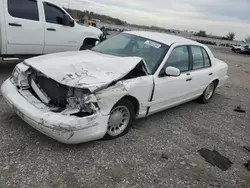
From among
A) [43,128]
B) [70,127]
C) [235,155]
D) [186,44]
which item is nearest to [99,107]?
[70,127]

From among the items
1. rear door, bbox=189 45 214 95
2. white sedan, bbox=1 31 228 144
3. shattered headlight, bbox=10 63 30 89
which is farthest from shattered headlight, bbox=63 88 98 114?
rear door, bbox=189 45 214 95

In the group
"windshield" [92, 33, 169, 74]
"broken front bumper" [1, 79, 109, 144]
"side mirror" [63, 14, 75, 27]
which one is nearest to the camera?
"broken front bumper" [1, 79, 109, 144]

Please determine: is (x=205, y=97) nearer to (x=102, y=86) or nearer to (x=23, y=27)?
(x=102, y=86)

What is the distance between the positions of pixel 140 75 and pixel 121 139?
1027mm

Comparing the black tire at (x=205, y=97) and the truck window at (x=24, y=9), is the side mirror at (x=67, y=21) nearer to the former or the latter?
the truck window at (x=24, y=9)

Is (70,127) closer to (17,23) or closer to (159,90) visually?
(159,90)

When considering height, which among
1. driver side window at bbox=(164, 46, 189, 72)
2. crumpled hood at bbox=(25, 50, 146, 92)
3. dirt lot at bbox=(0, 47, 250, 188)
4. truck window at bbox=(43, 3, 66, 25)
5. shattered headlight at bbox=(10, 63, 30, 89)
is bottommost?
dirt lot at bbox=(0, 47, 250, 188)

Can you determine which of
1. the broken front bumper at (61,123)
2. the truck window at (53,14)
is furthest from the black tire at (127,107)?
the truck window at (53,14)

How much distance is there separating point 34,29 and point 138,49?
10.5 ft

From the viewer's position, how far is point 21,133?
12.5ft

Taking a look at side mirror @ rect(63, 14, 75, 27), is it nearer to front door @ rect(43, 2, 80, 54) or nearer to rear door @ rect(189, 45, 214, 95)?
Result: front door @ rect(43, 2, 80, 54)

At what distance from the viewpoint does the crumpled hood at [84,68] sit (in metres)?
3.46

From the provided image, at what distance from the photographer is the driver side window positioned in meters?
4.78

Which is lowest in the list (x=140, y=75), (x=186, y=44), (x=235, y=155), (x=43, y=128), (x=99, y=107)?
(x=235, y=155)
